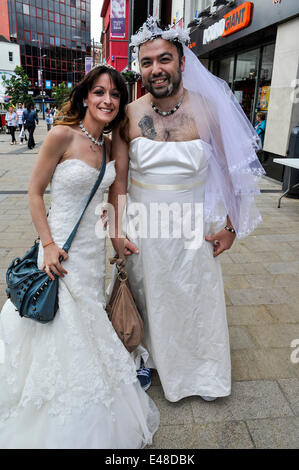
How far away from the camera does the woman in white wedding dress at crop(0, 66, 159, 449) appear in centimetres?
176

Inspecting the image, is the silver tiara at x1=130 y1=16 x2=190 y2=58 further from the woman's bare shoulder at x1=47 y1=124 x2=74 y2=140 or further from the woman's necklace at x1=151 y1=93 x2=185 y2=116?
the woman's bare shoulder at x1=47 y1=124 x2=74 y2=140

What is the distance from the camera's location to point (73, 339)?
71.6 inches

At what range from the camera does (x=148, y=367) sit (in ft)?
7.75

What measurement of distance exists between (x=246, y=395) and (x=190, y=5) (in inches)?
563

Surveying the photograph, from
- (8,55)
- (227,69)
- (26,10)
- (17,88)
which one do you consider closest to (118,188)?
(227,69)

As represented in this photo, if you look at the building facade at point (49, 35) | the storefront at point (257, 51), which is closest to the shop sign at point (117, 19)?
the storefront at point (257, 51)

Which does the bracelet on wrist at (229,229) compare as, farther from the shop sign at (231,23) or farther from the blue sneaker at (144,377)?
the shop sign at (231,23)

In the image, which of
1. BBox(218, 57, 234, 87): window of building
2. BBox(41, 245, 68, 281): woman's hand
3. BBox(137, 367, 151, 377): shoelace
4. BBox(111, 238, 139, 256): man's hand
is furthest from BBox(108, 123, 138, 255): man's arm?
BBox(218, 57, 234, 87): window of building

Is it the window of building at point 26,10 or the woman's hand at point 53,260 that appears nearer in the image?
the woman's hand at point 53,260

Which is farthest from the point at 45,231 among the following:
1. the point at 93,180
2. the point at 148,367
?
the point at 148,367

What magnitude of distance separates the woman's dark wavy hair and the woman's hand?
0.63 meters

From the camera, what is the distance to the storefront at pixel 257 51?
7.65m

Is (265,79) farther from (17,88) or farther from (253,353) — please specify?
(17,88)

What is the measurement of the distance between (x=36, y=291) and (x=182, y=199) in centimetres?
90
